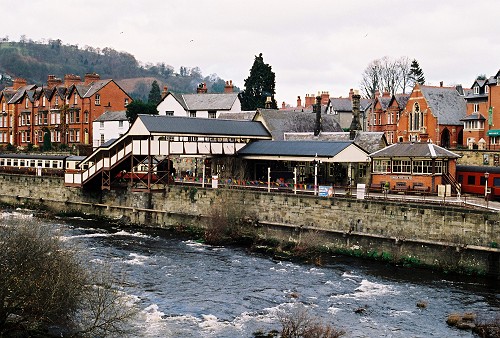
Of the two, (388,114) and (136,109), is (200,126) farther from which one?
(388,114)

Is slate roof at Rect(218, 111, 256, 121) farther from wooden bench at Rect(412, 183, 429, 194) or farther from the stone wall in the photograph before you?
wooden bench at Rect(412, 183, 429, 194)

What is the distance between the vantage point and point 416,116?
66.2 metres

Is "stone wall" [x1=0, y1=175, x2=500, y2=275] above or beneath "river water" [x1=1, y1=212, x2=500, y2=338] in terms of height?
above

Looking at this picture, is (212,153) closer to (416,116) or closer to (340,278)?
(340,278)

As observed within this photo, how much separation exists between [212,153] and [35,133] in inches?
1787

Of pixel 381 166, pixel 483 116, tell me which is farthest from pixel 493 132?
pixel 381 166

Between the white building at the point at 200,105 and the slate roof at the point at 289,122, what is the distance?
14821 millimetres

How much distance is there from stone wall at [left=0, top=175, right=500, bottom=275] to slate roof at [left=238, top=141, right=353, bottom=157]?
681 cm

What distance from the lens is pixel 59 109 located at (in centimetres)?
8181

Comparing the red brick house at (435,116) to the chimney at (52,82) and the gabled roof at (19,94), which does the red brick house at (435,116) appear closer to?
the chimney at (52,82)

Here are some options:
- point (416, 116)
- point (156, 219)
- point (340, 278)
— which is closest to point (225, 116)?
point (416, 116)

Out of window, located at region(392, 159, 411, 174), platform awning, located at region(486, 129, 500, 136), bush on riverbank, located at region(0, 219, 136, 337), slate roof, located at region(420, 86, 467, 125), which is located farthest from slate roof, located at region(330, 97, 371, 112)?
bush on riverbank, located at region(0, 219, 136, 337)

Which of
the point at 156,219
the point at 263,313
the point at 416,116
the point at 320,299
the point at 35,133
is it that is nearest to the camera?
the point at 263,313

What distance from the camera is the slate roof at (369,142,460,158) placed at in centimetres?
4148
